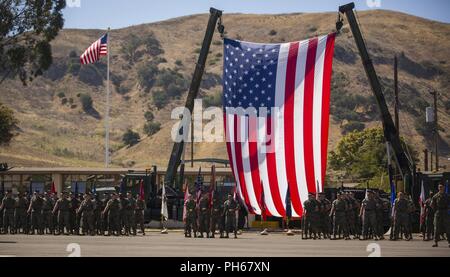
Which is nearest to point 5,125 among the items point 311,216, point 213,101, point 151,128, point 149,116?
point 151,128

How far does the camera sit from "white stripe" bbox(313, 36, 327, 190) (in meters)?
31.2

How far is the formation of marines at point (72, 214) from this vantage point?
3000 centimetres

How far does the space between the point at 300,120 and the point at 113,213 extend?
24.5 feet

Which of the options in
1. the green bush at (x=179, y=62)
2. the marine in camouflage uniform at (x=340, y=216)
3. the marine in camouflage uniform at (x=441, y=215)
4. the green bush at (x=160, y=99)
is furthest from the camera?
the green bush at (x=179, y=62)

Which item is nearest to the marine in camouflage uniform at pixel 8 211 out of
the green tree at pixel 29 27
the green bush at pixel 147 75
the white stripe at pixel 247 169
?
the white stripe at pixel 247 169

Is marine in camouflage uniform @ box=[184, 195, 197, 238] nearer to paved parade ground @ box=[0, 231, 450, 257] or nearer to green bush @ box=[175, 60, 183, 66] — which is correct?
paved parade ground @ box=[0, 231, 450, 257]

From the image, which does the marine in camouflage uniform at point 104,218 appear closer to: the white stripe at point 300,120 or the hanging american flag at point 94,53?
the white stripe at point 300,120

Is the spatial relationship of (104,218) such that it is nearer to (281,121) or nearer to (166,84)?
(281,121)

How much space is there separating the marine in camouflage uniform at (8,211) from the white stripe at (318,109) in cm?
1077

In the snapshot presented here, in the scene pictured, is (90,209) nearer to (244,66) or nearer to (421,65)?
(244,66)

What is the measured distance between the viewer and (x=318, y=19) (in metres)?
140

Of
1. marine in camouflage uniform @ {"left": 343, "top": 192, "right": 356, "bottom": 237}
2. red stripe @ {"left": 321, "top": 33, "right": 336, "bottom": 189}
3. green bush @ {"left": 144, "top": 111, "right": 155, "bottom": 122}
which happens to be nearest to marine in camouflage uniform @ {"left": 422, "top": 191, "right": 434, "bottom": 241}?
marine in camouflage uniform @ {"left": 343, "top": 192, "right": 356, "bottom": 237}

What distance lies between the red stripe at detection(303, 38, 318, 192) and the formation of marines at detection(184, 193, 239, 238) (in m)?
3.05
